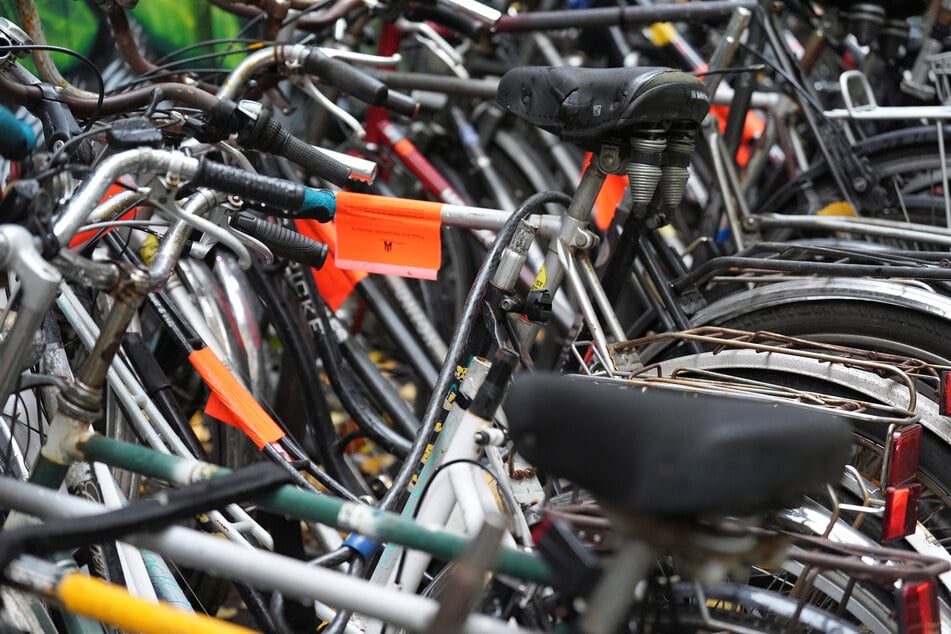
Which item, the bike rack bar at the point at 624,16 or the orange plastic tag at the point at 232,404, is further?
the bike rack bar at the point at 624,16

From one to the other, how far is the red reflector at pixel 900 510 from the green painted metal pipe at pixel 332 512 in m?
0.80

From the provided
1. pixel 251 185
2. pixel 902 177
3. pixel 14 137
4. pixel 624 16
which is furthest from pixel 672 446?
pixel 902 177

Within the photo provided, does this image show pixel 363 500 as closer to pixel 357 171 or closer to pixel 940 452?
pixel 357 171

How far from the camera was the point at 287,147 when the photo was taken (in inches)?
84.5

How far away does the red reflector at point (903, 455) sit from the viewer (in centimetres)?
196

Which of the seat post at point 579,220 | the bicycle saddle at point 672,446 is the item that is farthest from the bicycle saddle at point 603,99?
the bicycle saddle at point 672,446

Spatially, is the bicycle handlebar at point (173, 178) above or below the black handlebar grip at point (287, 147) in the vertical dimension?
below

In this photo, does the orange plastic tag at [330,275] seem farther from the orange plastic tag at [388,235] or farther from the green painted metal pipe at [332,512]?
the green painted metal pipe at [332,512]

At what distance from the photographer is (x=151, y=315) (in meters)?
2.91

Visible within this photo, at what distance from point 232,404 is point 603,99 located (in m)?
1.17

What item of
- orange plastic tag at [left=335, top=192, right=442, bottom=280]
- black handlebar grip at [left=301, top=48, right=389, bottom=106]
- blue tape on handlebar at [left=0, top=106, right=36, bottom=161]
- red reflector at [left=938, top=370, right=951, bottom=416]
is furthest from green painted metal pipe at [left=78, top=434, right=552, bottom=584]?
black handlebar grip at [left=301, top=48, right=389, bottom=106]

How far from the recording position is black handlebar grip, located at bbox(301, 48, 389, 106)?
99.1 inches

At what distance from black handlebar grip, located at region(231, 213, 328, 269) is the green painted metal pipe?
0.57 metres

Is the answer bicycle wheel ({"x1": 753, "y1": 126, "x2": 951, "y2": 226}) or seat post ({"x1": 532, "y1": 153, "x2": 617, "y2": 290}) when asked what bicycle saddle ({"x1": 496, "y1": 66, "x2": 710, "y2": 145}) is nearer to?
seat post ({"x1": 532, "y1": 153, "x2": 617, "y2": 290})
